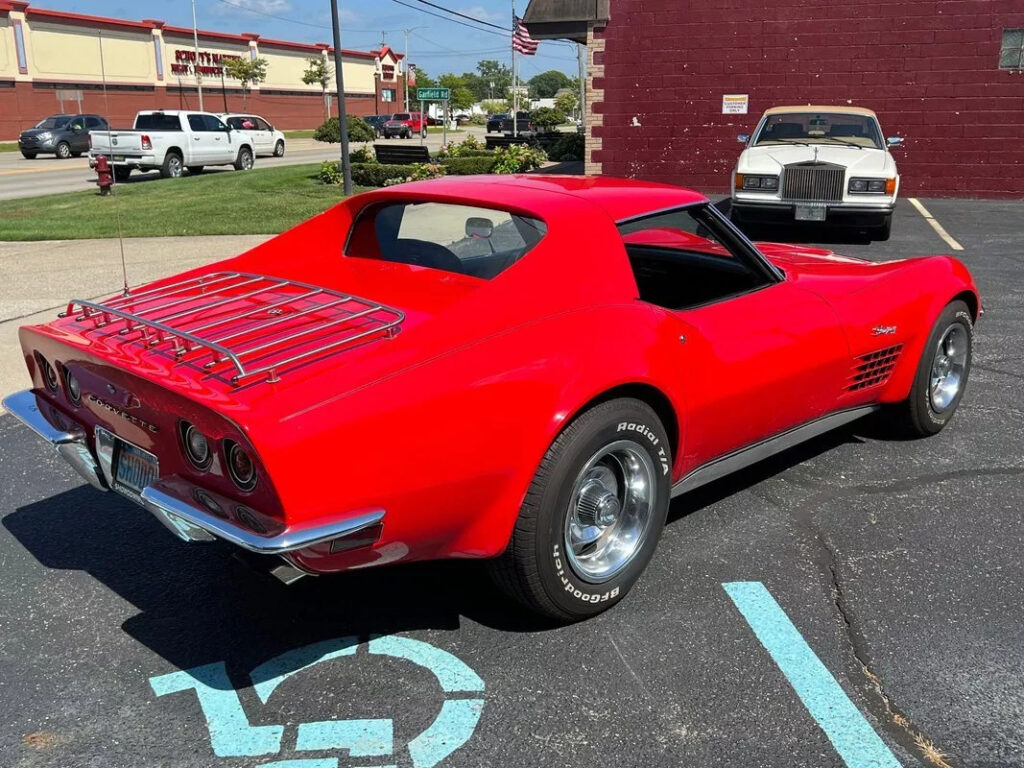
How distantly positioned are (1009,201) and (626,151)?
7.25m

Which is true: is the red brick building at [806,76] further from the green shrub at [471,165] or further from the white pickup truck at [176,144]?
the white pickup truck at [176,144]

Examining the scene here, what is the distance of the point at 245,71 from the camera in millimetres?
56594

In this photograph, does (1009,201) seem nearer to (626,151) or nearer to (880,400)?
(626,151)

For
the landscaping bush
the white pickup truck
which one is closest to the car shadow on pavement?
the white pickup truck

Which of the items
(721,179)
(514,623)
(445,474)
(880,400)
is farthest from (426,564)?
(721,179)

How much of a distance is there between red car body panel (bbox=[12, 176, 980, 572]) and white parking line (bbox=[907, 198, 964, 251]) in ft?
27.5

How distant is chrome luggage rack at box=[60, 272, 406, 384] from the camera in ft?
8.85

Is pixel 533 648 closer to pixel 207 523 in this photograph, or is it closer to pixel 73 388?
pixel 207 523

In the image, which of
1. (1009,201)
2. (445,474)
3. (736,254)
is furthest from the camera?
(1009,201)

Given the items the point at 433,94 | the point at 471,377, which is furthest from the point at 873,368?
the point at 433,94

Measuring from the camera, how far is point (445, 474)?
2.63 meters

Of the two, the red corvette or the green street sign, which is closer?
the red corvette

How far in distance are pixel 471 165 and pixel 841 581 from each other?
17816 millimetres

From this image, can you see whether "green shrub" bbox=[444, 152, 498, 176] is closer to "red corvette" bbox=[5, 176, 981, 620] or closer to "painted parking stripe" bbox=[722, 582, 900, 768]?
"red corvette" bbox=[5, 176, 981, 620]
